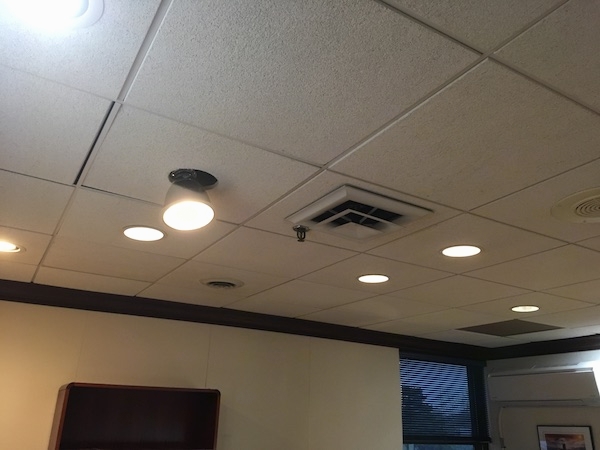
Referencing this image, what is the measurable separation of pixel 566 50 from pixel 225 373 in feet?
10.7

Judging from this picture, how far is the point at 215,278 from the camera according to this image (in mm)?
2910

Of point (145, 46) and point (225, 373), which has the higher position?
point (145, 46)

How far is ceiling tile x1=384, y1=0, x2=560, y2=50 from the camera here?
0.96m

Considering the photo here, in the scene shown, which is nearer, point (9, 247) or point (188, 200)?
point (188, 200)

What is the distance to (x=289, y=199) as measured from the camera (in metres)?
1.83

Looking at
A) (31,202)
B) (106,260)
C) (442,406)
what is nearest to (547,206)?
(31,202)

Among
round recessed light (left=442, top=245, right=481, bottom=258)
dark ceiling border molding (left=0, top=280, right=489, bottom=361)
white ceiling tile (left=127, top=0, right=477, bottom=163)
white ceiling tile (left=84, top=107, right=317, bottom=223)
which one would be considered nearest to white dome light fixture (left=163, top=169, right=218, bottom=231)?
white ceiling tile (left=84, top=107, right=317, bottom=223)

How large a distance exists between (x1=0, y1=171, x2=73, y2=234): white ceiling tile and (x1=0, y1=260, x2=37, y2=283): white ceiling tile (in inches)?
27.3

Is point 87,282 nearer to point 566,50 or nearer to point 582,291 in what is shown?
point 566,50

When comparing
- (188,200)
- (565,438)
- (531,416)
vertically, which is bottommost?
(565,438)

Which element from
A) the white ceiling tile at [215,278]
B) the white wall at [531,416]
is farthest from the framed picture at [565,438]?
the white ceiling tile at [215,278]

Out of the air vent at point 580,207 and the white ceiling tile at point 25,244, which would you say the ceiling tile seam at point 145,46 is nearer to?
the white ceiling tile at point 25,244

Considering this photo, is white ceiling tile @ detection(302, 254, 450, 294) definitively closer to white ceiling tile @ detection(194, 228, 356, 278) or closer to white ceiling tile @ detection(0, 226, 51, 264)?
white ceiling tile @ detection(194, 228, 356, 278)

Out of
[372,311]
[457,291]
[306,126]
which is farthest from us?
[372,311]
